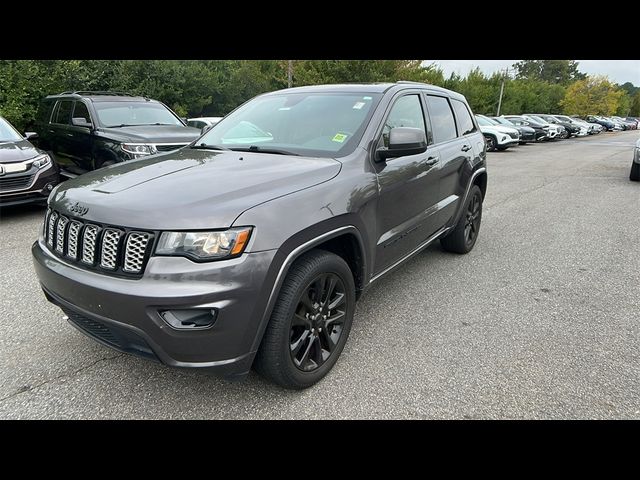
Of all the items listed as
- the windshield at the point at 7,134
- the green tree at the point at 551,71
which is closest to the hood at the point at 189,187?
the windshield at the point at 7,134

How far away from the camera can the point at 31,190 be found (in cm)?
598

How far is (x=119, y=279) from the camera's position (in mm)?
2039

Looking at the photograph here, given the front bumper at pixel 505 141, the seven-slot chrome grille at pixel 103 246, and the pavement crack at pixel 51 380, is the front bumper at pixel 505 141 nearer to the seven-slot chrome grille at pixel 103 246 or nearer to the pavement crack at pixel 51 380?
the pavement crack at pixel 51 380

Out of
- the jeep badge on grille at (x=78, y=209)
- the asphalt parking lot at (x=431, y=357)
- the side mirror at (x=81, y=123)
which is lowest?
the asphalt parking lot at (x=431, y=357)

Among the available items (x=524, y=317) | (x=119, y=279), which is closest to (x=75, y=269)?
(x=119, y=279)

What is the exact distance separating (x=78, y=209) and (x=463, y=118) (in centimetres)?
399

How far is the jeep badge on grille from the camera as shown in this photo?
7.31ft

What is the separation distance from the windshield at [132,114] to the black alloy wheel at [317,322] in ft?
20.9

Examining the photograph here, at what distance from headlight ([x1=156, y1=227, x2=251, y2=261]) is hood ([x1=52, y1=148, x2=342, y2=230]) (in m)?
0.04

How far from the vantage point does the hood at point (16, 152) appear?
5867mm

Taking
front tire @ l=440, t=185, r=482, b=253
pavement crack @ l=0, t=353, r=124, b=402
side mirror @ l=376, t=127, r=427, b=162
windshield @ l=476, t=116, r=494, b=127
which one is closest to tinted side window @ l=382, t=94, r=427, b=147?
side mirror @ l=376, t=127, r=427, b=162

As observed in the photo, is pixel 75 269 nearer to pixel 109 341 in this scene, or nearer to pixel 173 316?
pixel 109 341

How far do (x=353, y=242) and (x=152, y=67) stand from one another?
55.2 ft

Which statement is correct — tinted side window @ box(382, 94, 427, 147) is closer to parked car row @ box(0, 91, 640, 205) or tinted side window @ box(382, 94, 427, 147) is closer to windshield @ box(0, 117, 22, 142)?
parked car row @ box(0, 91, 640, 205)
